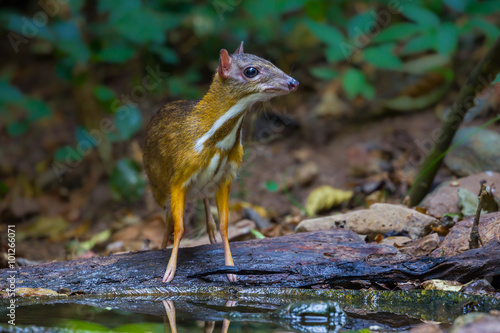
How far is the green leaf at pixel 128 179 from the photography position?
8164mm

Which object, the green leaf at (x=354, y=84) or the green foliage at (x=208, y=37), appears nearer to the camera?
the green foliage at (x=208, y=37)

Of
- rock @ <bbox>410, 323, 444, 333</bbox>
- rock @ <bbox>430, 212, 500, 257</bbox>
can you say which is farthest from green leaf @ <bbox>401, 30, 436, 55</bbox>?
rock @ <bbox>410, 323, 444, 333</bbox>

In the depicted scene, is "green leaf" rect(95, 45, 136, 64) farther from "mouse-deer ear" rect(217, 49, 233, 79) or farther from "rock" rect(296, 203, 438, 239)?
"rock" rect(296, 203, 438, 239)

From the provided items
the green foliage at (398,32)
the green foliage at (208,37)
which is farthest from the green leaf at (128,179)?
the green foliage at (398,32)

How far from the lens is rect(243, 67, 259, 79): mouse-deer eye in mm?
4215

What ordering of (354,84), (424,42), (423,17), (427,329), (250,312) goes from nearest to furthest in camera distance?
(427,329) < (250,312) < (423,17) < (424,42) < (354,84)

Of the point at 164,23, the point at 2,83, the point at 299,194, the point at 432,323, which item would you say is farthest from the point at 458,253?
the point at 2,83

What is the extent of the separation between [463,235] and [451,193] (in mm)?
1445

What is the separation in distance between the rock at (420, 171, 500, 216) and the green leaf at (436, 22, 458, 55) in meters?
1.55

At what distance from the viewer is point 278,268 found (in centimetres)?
402

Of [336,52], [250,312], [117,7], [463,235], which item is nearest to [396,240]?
[463,235]

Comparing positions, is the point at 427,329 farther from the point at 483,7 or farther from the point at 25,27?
the point at 25,27

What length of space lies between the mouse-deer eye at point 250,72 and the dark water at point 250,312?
1606 millimetres

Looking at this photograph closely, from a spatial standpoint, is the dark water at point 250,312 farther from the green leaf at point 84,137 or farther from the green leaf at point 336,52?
the green leaf at point 84,137
